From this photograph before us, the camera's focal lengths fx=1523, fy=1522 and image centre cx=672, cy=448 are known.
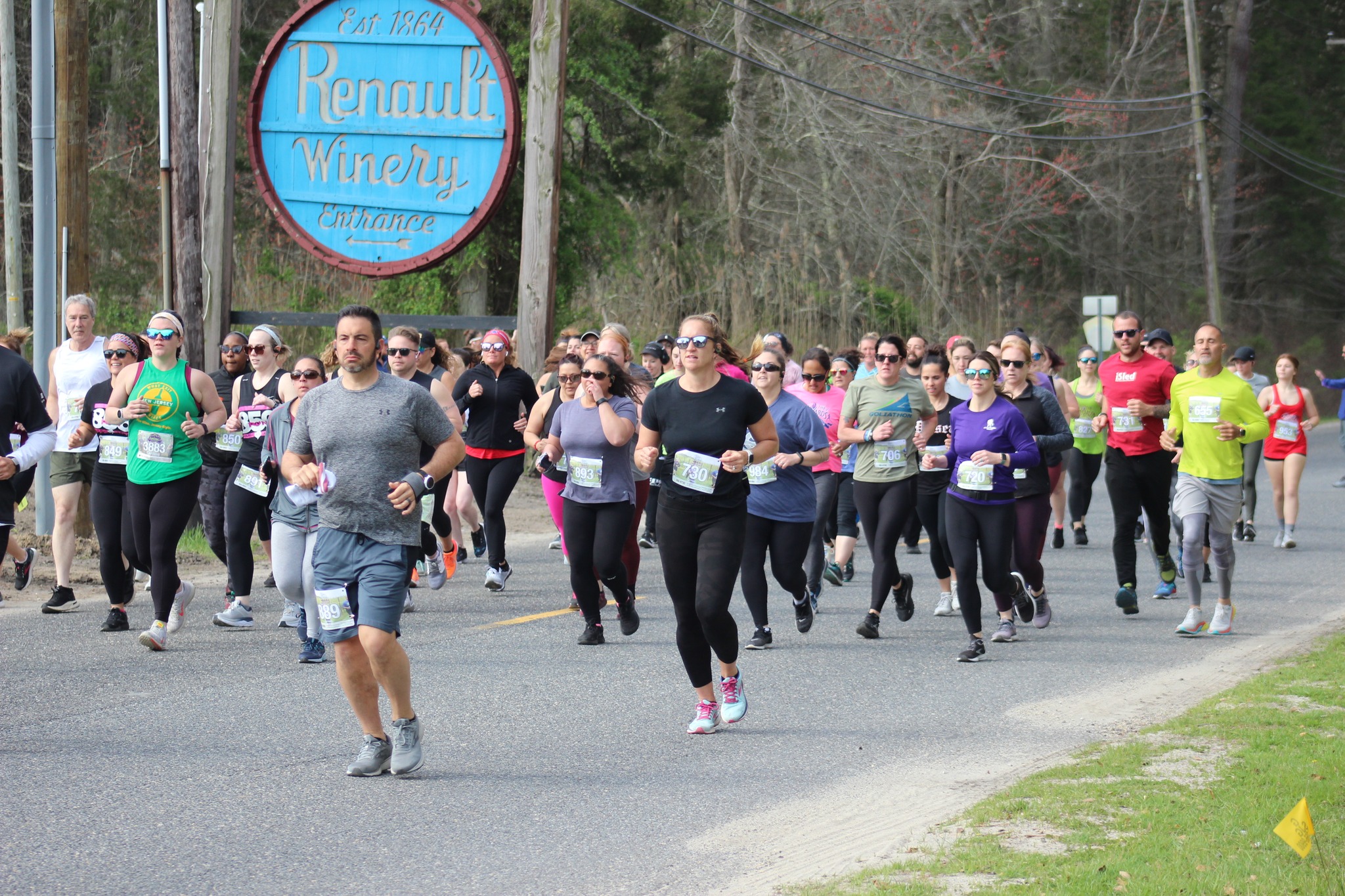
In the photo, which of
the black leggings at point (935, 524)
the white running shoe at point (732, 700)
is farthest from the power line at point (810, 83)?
the white running shoe at point (732, 700)

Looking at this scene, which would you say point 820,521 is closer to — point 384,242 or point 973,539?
point 973,539

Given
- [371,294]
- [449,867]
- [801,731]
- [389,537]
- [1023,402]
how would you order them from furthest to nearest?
[371,294]
[1023,402]
[801,731]
[389,537]
[449,867]

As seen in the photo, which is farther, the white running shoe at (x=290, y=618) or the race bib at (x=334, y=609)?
the white running shoe at (x=290, y=618)

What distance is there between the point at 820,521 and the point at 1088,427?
14.6ft

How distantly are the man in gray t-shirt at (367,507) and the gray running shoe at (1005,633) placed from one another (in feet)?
15.0

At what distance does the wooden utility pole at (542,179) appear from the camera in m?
15.7

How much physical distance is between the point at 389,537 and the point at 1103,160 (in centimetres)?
3912

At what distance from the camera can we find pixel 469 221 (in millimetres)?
14523

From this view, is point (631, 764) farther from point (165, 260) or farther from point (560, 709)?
point (165, 260)

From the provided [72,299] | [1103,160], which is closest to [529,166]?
[72,299]

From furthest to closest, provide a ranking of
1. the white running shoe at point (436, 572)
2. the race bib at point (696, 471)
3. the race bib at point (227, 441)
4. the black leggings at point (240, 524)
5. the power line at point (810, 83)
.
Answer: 1. the power line at point (810, 83)
2. the white running shoe at point (436, 572)
3. the race bib at point (227, 441)
4. the black leggings at point (240, 524)
5. the race bib at point (696, 471)

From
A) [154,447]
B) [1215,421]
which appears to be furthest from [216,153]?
[1215,421]

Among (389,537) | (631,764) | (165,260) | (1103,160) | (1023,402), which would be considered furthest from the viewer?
(1103,160)

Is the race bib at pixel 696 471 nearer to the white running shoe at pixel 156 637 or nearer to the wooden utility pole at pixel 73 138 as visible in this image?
the white running shoe at pixel 156 637
